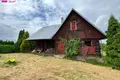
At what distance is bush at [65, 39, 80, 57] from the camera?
2128cm

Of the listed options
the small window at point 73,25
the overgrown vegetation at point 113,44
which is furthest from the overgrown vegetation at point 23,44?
the overgrown vegetation at point 113,44

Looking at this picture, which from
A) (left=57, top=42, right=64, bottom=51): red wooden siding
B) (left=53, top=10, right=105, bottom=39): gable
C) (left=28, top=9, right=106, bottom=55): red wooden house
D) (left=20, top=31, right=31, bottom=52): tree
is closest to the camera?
(left=28, top=9, right=106, bottom=55): red wooden house

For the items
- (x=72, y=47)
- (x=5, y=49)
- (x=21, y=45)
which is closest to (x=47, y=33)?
(x=21, y=45)

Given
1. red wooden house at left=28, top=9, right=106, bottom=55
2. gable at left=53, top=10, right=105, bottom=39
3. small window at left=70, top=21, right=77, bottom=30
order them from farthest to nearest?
1. small window at left=70, top=21, right=77, bottom=30
2. gable at left=53, top=10, right=105, bottom=39
3. red wooden house at left=28, top=9, right=106, bottom=55

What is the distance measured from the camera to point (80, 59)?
66.6 ft

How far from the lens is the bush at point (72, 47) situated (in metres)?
21.3

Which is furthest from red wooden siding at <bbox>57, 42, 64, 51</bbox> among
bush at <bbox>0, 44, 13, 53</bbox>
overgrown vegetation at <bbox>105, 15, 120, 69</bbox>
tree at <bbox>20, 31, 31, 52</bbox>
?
bush at <bbox>0, 44, 13, 53</bbox>

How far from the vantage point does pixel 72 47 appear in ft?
71.4

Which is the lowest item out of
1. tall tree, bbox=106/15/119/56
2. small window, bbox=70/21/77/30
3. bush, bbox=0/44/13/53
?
Result: bush, bbox=0/44/13/53

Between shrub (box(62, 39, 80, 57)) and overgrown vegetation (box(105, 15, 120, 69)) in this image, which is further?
shrub (box(62, 39, 80, 57))

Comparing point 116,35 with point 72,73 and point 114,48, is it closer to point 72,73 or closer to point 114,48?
point 114,48

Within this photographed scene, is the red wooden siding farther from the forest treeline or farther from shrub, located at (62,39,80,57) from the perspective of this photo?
the forest treeline

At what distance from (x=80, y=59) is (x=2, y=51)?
1688cm

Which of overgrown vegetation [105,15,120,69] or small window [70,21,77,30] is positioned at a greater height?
small window [70,21,77,30]
